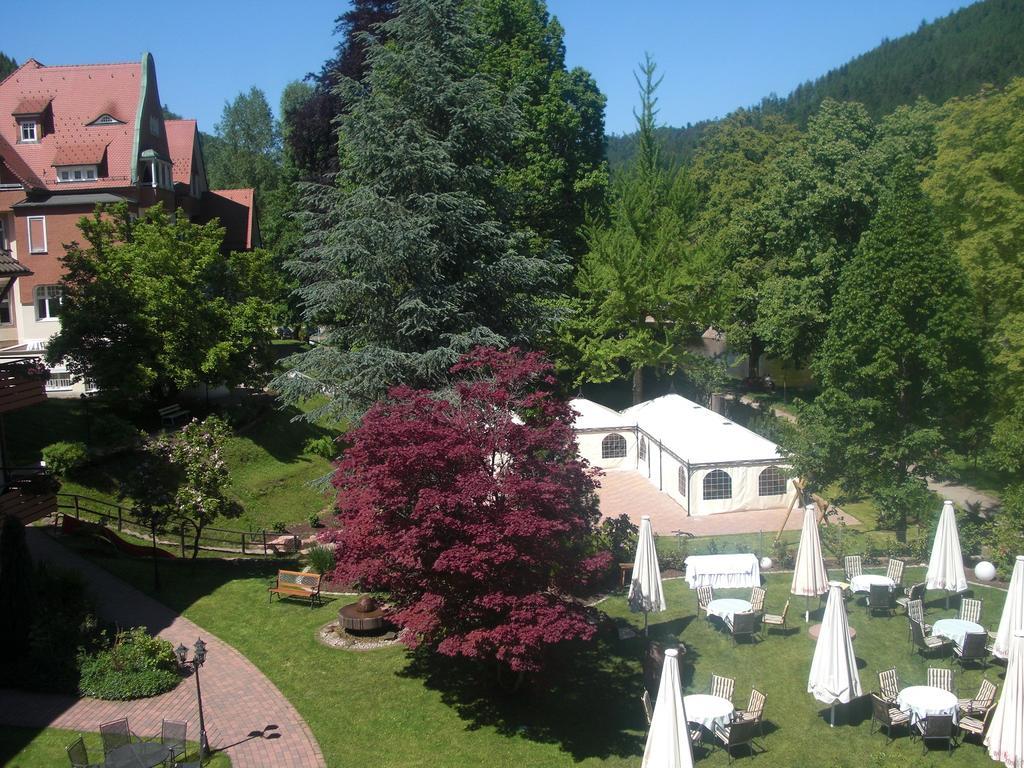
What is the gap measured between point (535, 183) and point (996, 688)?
2860cm

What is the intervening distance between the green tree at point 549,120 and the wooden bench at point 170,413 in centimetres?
1685

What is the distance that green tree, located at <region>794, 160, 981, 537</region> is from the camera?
22.0 meters

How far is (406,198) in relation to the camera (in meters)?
19.5

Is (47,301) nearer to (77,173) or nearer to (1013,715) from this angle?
(77,173)

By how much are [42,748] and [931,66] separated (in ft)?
495

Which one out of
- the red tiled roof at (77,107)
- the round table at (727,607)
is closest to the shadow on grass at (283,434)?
the red tiled roof at (77,107)

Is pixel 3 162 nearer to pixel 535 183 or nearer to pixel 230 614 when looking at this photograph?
pixel 535 183

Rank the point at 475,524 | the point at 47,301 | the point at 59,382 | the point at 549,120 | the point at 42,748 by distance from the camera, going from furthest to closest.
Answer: the point at 549,120, the point at 47,301, the point at 59,382, the point at 475,524, the point at 42,748

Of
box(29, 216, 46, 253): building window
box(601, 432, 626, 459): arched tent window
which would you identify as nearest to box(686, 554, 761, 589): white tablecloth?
box(601, 432, 626, 459): arched tent window

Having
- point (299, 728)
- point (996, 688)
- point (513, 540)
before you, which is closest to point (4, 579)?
point (299, 728)

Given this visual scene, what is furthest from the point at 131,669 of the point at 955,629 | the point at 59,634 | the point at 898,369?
the point at 898,369

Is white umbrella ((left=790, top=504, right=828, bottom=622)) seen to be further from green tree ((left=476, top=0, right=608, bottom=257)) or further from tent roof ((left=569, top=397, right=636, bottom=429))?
green tree ((left=476, top=0, right=608, bottom=257))

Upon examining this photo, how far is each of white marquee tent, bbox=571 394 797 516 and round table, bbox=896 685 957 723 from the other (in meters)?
10.6

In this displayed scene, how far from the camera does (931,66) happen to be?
436ft
